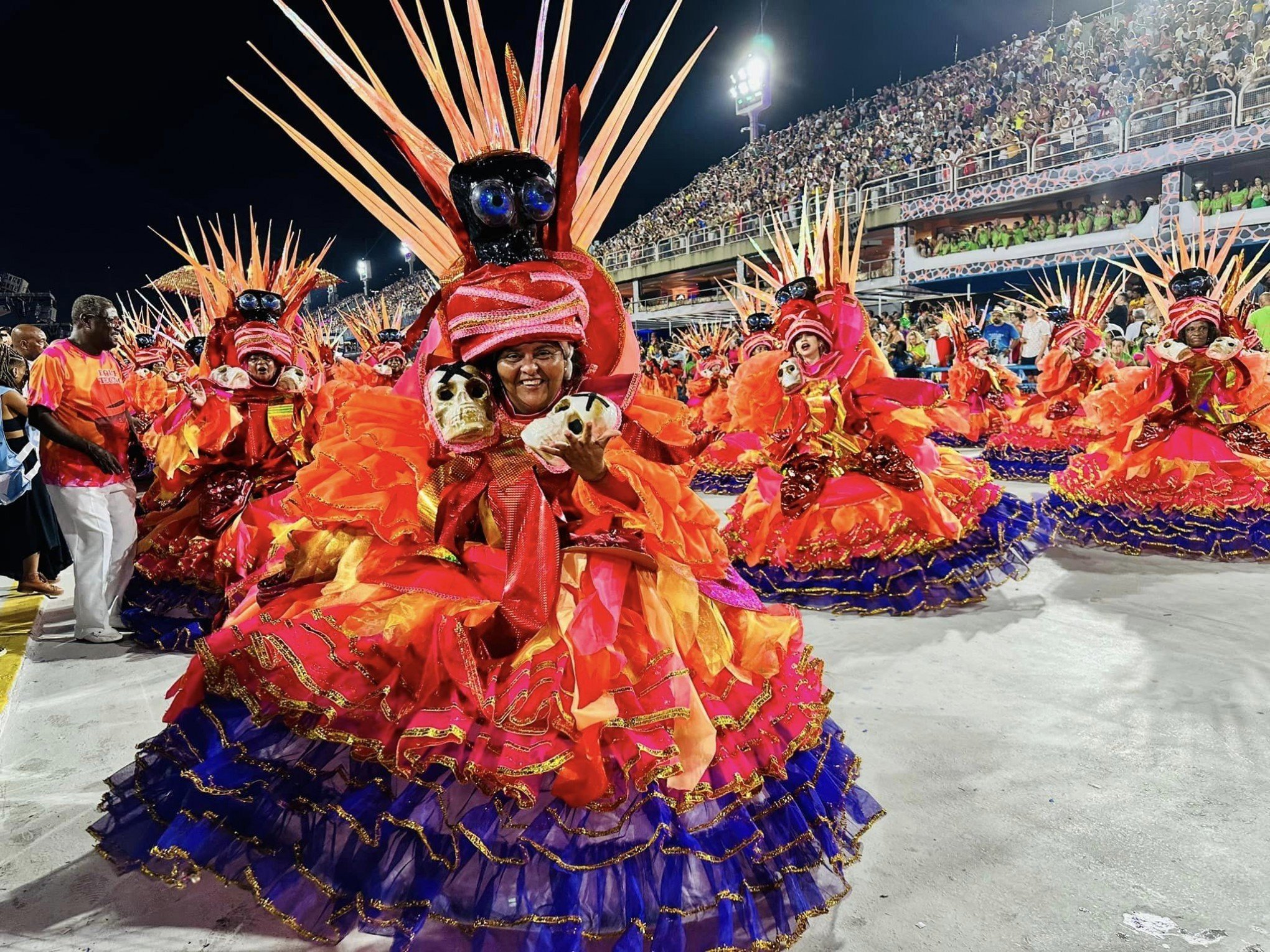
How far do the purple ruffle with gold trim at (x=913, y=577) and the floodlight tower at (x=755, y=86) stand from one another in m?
31.1

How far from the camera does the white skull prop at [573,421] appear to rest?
67.8 inches

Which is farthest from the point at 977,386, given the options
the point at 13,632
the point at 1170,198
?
the point at 13,632

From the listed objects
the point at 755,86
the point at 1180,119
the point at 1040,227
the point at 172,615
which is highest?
the point at 755,86

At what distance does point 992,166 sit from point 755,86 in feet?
60.5

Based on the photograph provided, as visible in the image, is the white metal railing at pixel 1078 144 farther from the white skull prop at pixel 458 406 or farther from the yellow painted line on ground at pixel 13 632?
the yellow painted line on ground at pixel 13 632

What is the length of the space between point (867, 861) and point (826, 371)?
2.94 metres

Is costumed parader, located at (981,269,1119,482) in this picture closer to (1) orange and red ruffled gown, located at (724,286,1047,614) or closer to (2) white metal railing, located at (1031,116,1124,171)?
(1) orange and red ruffled gown, located at (724,286,1047,614)

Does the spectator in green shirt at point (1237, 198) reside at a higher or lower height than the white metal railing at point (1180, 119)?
lower

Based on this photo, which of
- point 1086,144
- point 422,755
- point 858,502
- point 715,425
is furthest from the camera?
point 1086,144

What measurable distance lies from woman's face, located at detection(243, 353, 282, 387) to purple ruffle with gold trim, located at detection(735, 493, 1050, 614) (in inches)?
109

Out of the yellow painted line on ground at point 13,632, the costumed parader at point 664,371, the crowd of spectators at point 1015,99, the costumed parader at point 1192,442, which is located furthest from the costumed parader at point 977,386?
the yellow painted line on ground at point 13,632

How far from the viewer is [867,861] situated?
6.43 feet

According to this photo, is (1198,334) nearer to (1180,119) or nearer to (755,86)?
(1180,119)

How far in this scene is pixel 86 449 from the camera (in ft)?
12.3
